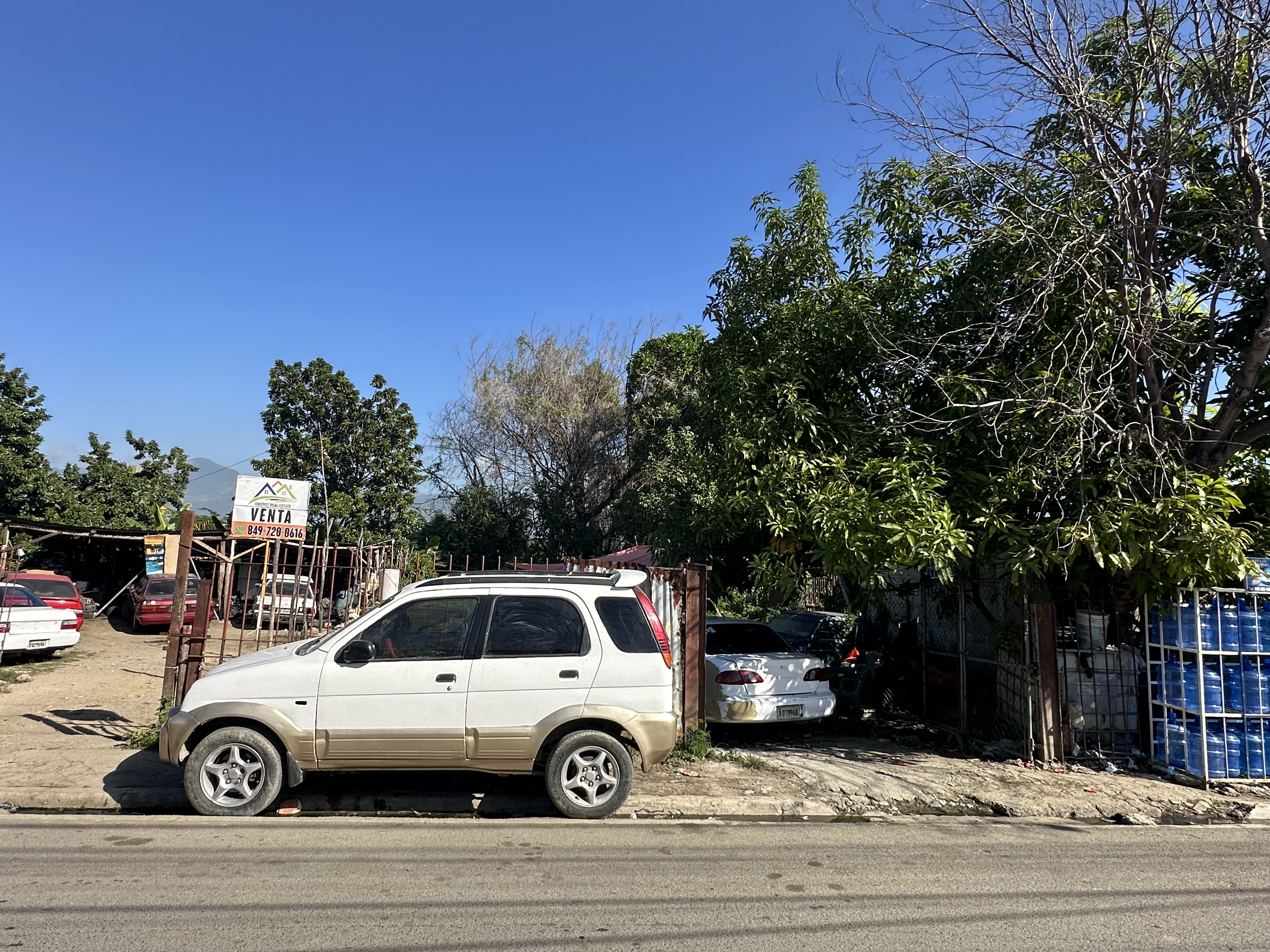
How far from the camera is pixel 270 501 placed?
20.5 meters

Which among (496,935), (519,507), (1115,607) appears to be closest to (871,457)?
(1115,607)

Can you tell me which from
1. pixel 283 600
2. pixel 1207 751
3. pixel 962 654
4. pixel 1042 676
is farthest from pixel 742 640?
pixel 283 600

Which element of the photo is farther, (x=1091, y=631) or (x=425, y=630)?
(x=1091, y=631)

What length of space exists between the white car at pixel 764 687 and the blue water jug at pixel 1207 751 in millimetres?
3531

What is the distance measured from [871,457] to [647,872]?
16.6 ft

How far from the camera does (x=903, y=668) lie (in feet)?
38.2

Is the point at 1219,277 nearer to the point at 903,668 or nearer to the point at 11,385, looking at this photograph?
the point at 903,668

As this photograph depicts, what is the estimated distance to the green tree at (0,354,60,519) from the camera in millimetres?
23656

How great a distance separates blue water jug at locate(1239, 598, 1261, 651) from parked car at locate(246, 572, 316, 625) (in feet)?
31.7

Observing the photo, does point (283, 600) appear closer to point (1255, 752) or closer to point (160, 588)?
point (160, 588)

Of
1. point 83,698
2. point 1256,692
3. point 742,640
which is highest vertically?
point 742,640

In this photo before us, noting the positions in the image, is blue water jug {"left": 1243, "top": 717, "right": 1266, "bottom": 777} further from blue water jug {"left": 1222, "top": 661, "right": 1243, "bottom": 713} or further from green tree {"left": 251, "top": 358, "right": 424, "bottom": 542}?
green tree {"left": 251, "top": 358, "right": 424, "bottom": 542}

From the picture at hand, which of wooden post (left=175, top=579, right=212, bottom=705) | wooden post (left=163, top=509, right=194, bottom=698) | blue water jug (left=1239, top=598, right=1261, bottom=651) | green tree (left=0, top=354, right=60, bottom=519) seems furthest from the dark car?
green tree (left=0, top=354, right=60, bottom=519)

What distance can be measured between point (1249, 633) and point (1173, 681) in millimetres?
844
